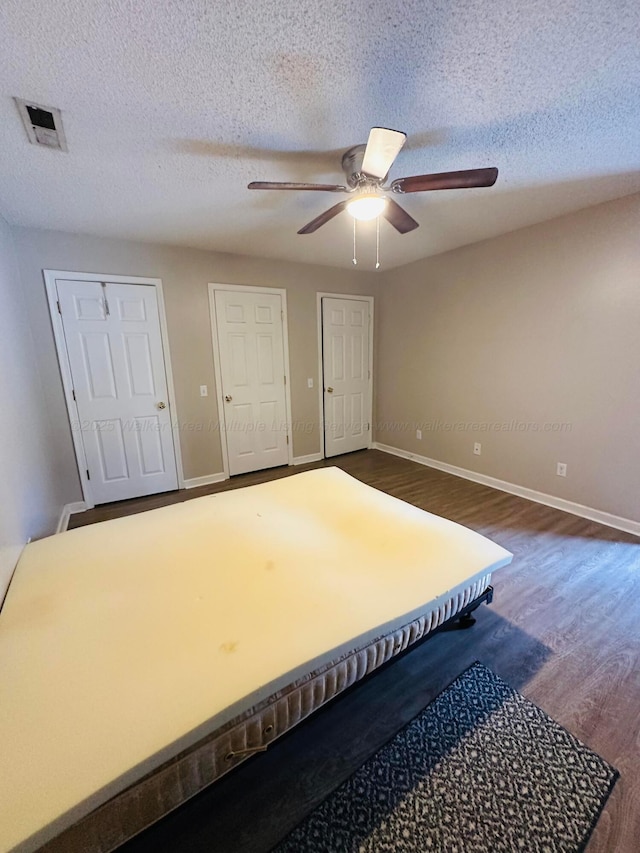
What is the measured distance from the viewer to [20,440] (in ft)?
6.82

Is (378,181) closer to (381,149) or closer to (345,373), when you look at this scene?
(381,149)

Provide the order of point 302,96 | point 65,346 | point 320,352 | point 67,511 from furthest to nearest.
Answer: point 320,352 → point 67,511 → point 65,346 → point 302,96

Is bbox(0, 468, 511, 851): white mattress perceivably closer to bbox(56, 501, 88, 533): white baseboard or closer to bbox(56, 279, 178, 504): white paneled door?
bbox(56, 501, 88, 533): white baseboard

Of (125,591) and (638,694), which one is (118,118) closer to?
(125,591)

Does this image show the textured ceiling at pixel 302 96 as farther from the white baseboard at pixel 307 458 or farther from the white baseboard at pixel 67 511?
the white baseboard at pixel 307 458

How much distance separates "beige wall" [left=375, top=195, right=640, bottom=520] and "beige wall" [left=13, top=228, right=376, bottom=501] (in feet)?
4.04

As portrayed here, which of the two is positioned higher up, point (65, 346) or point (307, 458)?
point (65, 346)

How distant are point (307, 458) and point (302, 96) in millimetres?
3453

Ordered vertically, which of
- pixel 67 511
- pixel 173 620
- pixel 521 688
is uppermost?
pixel 173 620

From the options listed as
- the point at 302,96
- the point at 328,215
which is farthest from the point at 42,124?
the point at 328,215

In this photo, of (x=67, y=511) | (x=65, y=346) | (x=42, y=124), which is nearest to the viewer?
(x=42, y=124)

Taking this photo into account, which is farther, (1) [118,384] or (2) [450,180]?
(1) [118,384]

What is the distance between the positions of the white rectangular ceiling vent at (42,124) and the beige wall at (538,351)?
327 cm

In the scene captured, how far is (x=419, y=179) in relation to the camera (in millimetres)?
1580
